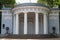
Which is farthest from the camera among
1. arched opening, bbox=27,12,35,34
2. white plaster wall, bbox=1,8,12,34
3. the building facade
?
white plaster wall, bbox=1,8,12,34

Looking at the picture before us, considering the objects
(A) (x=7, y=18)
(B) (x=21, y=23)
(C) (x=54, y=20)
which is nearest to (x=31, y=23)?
(B) (x=21, y=23)

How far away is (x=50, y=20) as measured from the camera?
24.3m

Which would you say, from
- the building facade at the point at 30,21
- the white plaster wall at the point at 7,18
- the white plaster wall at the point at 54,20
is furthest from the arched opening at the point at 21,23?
the white plaster wall at the point at 54,20

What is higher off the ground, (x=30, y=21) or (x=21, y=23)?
(x=30, y=21)

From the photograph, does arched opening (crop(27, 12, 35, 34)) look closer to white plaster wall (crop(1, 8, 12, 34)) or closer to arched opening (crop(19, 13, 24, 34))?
arched opening (crop(19, 13, 24, 34))

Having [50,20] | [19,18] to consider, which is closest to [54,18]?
[50,20]

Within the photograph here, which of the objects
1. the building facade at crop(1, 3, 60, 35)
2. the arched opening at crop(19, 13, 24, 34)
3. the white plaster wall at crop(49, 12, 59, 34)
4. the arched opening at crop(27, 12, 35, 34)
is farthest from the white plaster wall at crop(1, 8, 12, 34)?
the white plaster wall at crop(49, 12, 59, 34)

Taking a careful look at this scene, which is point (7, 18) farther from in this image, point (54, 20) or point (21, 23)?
point (54, 20)

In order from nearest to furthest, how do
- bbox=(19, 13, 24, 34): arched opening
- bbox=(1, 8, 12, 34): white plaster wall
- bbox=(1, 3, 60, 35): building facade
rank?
bbox=(1, 3, 60, 35): building facade, bbox=(19, 13, 24, 34): arched opening, bbox=(1, 8, 12, 34): white plaster wall

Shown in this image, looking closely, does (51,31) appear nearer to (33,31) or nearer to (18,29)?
(33,31)

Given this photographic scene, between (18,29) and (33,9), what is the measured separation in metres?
3.43

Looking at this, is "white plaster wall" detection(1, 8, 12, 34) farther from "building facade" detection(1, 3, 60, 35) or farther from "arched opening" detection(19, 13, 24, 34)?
"arched opening" detection(19, 13, 24, 34)

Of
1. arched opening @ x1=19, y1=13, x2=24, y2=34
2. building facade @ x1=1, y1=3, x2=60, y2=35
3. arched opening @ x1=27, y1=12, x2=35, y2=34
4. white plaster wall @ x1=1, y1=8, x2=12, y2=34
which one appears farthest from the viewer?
white plaster wall @ x1=1, y1=8, x2=12, y2=34

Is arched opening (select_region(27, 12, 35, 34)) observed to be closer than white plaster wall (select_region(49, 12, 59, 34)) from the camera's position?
Yes
